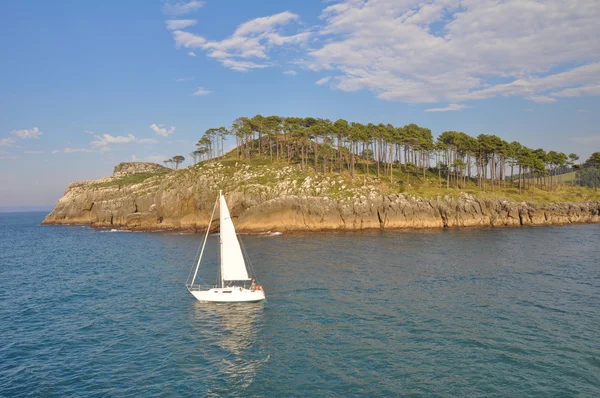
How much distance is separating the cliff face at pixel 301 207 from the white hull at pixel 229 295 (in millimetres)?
61892

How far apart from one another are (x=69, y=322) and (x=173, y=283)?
14.7 m

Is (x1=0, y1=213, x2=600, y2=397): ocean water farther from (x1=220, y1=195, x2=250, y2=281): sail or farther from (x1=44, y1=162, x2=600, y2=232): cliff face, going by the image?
(x1=44, y1=162, x2=600, y2=232): cliff face

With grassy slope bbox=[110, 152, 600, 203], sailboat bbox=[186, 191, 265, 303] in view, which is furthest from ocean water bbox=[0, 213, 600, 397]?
grassy slope bbox=[110, 152, 600, 203]

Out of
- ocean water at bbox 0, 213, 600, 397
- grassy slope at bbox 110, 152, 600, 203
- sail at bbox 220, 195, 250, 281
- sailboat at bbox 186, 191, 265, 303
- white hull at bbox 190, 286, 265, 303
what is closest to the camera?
ocean water at bbox 0, 213, 600, 397

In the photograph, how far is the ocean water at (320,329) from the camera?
2505cm

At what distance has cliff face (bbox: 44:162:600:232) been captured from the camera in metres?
105

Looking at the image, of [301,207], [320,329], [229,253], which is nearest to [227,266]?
[229,253]

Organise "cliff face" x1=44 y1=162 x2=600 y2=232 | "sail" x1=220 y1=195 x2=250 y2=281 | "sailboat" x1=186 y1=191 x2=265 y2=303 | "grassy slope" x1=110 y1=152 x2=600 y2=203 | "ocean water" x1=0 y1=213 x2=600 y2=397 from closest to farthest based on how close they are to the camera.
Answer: "ocean water" x1=0 y1=213 x2=600 y2=397, "sailboat" x1=186 y1=191 x2=265 y2=303, "sail" x1=220 y1=195 x2=250 y2=281, "cliff face" x1=44 y1=162 x2=600 y2=232, "grassy slope" x1=110 y1=152 x2=600 y2=203

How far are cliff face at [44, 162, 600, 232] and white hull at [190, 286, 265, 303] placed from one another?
61.9m

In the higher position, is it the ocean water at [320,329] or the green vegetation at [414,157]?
the green vegetation at [414,157]

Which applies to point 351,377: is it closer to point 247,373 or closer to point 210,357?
point 247,373

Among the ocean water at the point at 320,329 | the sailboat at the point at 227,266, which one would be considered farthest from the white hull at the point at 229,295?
the ocean water at the point at 320,329

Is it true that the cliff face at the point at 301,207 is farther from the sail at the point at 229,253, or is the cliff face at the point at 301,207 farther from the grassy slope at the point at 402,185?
the sail at the point at 229,253

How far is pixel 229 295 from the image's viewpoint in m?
42.2
